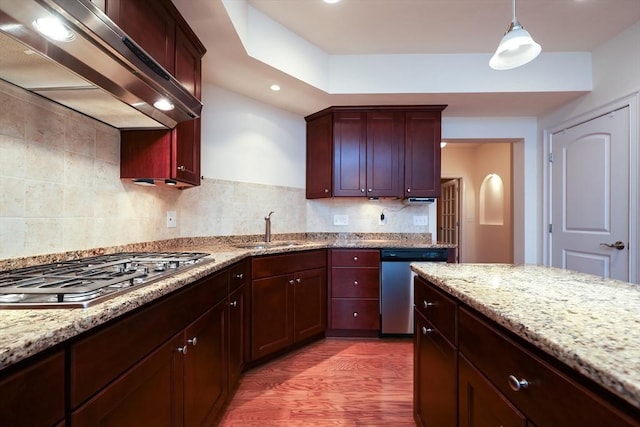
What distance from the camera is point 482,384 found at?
2.92ft

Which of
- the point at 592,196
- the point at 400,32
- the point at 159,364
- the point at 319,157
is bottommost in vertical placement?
the point at 159,364

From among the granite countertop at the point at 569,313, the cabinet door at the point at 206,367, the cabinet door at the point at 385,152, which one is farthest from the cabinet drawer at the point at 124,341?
the cabinet door at the point at 385,152

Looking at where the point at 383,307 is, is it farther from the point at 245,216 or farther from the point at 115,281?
the point at 115,281

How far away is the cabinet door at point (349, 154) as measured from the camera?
9.91ft

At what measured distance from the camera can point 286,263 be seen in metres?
2.32

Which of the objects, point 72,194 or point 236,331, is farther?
point 236,331

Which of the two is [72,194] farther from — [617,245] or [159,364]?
[617,245]

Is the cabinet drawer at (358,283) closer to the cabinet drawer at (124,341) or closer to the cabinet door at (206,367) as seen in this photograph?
the cabinet door at (206,367)

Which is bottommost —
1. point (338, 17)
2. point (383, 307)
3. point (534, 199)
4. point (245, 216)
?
point (383, 307)

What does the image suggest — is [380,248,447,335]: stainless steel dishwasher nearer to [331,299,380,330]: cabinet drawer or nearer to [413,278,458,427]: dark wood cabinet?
[331,299,380,330]: cabinet drawer

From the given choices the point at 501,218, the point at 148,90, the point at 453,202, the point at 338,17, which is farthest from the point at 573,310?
the point at 453,202

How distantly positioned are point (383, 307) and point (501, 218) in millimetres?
3358

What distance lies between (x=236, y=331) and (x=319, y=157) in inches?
77.0

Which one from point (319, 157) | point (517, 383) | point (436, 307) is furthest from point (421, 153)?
point (517, 383)
